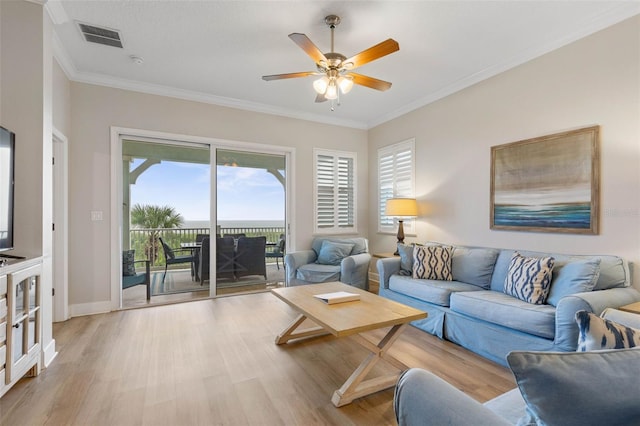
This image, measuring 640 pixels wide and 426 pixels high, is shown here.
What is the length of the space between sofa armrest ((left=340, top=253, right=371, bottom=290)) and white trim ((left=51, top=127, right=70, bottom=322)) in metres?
3.21

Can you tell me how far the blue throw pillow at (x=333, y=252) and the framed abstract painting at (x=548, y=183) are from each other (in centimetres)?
199

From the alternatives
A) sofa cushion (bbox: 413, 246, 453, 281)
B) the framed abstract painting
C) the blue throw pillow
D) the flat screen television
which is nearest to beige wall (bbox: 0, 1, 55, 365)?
the flat screen television

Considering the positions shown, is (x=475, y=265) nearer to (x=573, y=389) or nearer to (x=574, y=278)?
(x=574, y=278)

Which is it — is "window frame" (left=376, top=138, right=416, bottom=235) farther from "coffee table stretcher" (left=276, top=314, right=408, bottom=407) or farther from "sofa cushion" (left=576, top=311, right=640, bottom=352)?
"sofa cushion" (left=576, top=311, right=640, bottom=352)

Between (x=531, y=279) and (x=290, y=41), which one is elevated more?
(x=290, y=41)

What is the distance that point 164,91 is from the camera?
3951 millimetres

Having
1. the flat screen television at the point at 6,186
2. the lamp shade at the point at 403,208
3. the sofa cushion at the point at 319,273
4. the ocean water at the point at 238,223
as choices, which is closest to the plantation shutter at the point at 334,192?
the ocean water at the point at 238,223

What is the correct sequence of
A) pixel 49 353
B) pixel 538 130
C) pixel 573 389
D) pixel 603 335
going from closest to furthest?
pixel 573 389 → pixel 603 335 → pixel 49 353 → pixel 538 130

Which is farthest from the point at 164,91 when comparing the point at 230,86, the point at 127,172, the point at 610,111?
the point at 610,111

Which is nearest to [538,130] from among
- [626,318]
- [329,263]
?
[626,318]

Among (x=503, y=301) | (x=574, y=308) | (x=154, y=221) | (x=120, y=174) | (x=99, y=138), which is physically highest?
(x=99, y=138)

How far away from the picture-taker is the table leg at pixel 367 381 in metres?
1.91

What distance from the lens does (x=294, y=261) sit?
4391 mm

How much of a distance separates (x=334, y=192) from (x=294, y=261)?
4.91 ft
